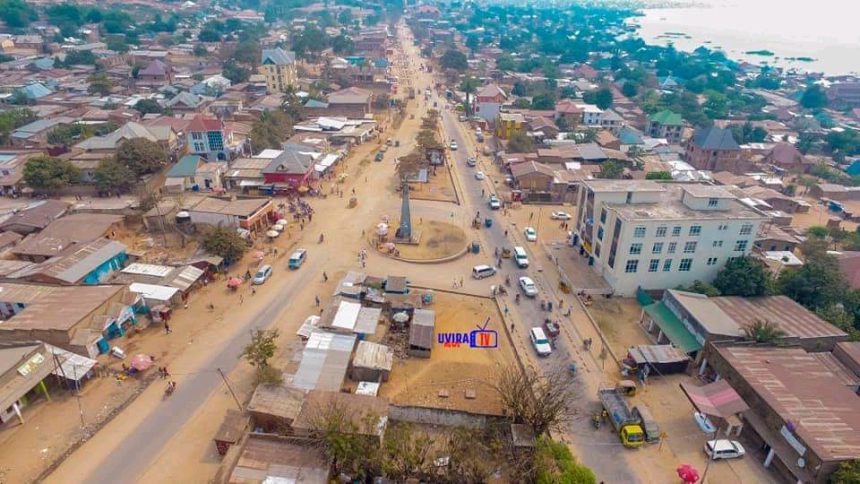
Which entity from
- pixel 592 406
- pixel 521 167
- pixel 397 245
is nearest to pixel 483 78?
pixel 521 167

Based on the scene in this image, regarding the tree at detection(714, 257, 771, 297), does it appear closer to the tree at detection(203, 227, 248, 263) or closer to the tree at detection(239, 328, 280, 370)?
the tree at detection(239, 328, 280, 370)

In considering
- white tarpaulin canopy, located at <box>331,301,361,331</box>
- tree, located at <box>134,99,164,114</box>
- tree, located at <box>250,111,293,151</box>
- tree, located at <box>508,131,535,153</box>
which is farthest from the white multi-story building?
tree, located at <box>134,99,164,114</box>

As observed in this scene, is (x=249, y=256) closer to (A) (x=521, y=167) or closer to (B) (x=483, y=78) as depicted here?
(A) (x=521, y=167)

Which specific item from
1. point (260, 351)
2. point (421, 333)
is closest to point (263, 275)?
point (260, 351)

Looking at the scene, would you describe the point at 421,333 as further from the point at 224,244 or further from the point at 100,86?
the point at 100,86

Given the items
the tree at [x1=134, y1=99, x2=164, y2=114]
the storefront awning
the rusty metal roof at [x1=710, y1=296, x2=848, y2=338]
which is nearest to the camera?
the storefront awning

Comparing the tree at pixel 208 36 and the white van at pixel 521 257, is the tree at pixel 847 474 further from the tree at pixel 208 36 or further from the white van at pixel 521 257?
the tree at pixel 208 36

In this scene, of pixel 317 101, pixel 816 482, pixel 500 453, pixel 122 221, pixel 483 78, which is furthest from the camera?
pixel 483 78
